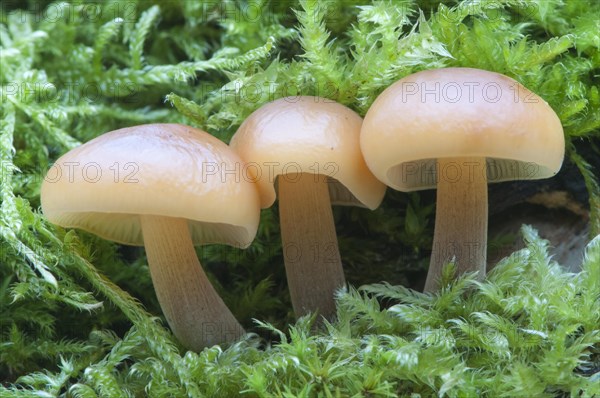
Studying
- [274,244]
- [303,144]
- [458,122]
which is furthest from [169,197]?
[274,244]

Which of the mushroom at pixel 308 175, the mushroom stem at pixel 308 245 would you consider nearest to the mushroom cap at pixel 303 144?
the mushroom at pixel 308 175

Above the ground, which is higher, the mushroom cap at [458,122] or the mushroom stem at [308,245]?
the mushroom cap at [458,122]

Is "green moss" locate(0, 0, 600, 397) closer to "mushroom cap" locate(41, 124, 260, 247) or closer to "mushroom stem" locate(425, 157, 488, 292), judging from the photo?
"mushroom stem" locate(425, 157, 488, 292)

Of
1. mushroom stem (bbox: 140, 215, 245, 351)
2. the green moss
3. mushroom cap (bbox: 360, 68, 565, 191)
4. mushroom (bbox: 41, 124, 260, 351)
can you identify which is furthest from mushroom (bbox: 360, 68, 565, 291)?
mushroom stem (bbox: 140, 215, 245, 351)

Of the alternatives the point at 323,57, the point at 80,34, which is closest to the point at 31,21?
the point at 80,34

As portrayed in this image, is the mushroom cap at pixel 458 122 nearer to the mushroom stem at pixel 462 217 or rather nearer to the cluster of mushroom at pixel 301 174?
the cluster of mushroom at pixel 301 174

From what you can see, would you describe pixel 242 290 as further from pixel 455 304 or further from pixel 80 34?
pixel 80 34

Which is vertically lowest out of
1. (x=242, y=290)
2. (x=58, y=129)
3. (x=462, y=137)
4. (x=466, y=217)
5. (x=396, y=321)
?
(x=242, y=290)
